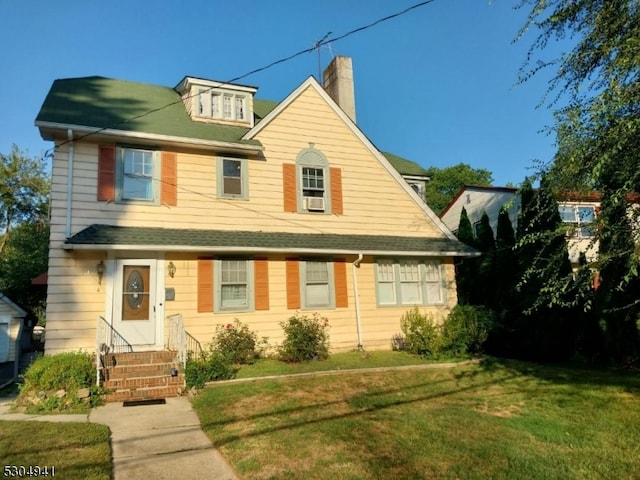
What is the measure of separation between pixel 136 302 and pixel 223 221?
2913mm

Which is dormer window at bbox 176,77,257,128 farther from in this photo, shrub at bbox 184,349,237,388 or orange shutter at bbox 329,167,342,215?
shrub at bbox 184,349,237,388

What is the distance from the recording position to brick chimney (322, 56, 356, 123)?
15.8 metres

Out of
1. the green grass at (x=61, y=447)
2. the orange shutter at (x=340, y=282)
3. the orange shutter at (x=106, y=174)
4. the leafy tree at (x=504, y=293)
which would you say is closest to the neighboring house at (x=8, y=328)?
the orange shutter at (x=106, y=174)

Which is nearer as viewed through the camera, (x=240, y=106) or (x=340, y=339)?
(x=340, y=339)

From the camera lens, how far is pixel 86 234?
9.77 m

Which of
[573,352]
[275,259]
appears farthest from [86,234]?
[573,352]

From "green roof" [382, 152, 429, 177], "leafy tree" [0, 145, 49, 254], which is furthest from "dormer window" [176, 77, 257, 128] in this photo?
"leafy tree" [0, 145, 49, 254]

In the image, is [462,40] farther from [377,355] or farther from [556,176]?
[377,355]

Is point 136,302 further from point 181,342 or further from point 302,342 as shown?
point 302,342

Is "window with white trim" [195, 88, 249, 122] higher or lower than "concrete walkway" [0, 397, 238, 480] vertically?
higher

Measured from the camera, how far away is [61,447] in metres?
5.36

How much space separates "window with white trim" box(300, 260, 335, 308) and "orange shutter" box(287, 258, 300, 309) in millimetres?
140

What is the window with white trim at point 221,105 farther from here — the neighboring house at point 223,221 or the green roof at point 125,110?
the green roof at point 125,110

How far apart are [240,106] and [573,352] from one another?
11926mm
